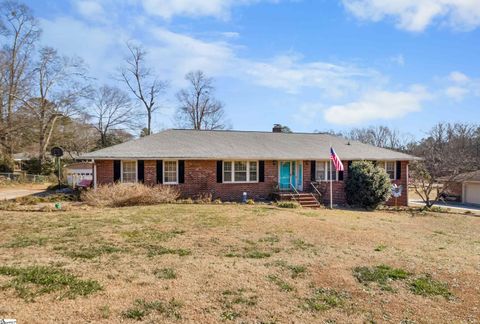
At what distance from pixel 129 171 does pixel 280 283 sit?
1243 centimetres

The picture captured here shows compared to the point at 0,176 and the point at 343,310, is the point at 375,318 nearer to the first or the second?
the point at 343,310

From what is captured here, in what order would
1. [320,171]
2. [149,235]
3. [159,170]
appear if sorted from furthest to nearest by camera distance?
[320,171] → [159,170] → [149,235]

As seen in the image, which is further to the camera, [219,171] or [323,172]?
[323,172]

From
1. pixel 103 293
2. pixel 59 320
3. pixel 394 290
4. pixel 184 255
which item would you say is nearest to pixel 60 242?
pixel 184 255

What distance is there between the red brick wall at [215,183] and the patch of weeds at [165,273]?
10916 millimetres

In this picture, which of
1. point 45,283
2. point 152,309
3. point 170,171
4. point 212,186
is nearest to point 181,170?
point 170,171

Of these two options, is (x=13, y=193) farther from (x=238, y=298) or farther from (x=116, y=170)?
(x=238, y=298)

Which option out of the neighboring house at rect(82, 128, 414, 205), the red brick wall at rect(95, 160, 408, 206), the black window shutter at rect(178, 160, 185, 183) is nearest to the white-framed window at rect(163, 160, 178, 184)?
the neighboring house at rect(82, 128, 414, 205)

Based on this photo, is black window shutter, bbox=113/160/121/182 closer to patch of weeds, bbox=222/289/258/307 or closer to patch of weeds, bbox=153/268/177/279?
patch of weeds, bbox=153/268/177/279

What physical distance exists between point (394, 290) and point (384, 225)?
7290 mm

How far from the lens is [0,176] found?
27.6 meters

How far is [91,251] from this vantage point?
6672 millimetres

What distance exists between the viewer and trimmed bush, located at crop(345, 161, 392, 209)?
→ 17.8 meters

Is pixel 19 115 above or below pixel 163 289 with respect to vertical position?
above
